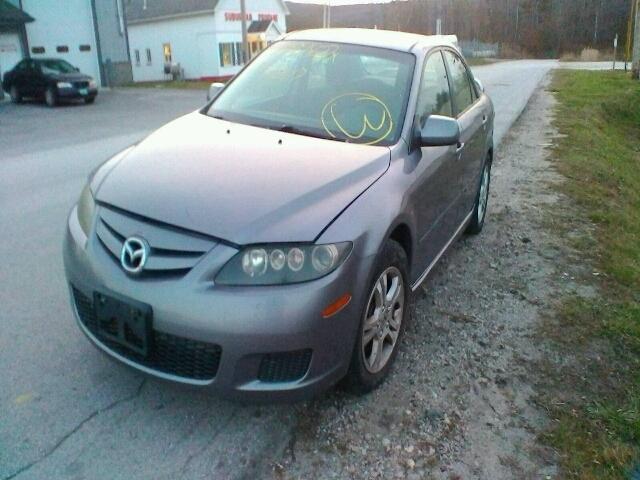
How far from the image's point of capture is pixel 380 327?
3.06 metres

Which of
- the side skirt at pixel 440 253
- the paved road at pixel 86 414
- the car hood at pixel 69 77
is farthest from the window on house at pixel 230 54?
Result: the side skirt at pixel 440 253

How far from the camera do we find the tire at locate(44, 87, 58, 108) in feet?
64.5

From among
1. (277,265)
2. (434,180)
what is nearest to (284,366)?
(277,265)

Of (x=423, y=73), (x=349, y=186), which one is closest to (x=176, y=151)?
(x=349, y=186)

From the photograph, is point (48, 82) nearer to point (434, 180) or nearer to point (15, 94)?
point (15, 94)

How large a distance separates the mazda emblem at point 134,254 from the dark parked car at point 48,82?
19198 mm

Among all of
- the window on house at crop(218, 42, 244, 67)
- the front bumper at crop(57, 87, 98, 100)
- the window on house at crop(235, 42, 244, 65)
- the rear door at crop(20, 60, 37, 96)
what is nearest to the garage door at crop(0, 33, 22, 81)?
the rear door at crop(20, 60, 37, 96)

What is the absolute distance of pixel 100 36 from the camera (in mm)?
27047

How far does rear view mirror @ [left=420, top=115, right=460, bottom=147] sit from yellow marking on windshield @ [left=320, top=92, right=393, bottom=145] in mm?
207

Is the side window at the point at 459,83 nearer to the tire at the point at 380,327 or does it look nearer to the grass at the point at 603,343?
the grass at the point at 603,343

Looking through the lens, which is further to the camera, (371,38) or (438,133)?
(371,38)

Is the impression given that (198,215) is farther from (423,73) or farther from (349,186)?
(423,73)

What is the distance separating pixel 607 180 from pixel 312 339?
6.72 metres

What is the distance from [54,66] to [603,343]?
2114cm
